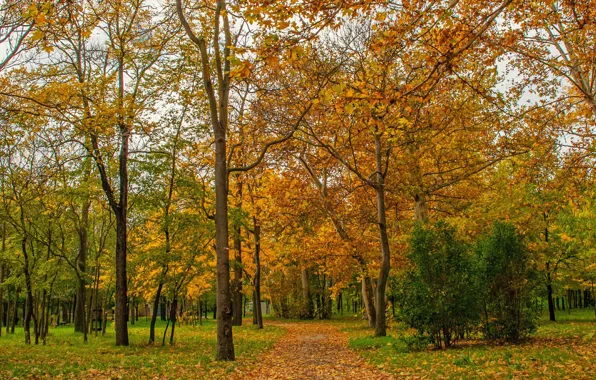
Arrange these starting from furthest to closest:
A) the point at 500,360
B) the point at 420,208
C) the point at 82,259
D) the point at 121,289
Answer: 1. the point at 82,259
2. the point at 420,208
3. the point at 121,289
4. the point at 500,360

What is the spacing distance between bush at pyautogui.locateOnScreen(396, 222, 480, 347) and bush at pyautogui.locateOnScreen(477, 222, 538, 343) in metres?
0.47

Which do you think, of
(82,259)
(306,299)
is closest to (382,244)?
(82,259)

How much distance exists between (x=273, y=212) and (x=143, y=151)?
6.39 meters

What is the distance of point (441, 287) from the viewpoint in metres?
11.3

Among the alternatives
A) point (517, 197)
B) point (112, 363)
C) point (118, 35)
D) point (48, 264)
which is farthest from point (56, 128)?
point (517, 197)

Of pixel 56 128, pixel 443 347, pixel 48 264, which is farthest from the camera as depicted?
pixel 48 264

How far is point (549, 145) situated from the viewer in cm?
1191

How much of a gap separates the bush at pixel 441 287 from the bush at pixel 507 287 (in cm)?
47

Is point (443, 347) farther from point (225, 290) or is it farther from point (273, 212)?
point (273, 212)

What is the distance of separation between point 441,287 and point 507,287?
68.3 inches

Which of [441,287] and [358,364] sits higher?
[441,287]

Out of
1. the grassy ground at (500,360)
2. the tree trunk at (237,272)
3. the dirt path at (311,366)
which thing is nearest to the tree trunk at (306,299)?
the tree trunk at (237,272)

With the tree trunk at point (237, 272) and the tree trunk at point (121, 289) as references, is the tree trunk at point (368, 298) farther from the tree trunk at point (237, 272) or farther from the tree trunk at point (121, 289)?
the tree trunk at point (121, 289)

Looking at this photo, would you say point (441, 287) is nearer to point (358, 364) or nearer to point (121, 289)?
point (358, 364)
